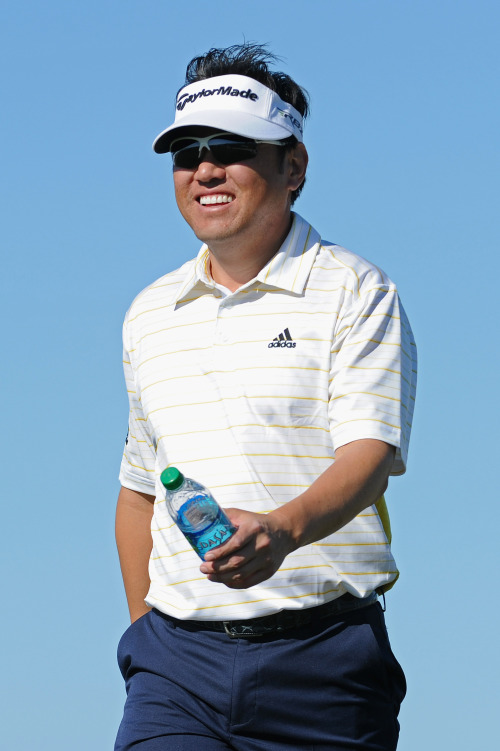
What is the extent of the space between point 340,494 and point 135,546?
1.80m

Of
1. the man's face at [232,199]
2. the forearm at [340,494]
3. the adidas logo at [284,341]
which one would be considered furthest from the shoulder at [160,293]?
the forearm at [340,494]

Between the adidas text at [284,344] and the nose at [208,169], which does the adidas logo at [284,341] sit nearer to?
the adidas text at [284,344]

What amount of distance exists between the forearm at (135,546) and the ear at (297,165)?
5.53 ft

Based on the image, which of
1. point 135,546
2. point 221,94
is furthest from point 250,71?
point 135,546

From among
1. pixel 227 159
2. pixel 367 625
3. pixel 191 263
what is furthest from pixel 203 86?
pixel 367 625

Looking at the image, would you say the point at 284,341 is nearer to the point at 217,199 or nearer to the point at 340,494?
the point at 217,199

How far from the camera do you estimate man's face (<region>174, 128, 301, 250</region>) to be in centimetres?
595

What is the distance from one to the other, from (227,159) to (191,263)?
617 millimetres

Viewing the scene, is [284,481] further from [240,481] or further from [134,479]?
[134,479]

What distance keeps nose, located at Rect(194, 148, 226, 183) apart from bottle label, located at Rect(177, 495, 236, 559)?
191 cm

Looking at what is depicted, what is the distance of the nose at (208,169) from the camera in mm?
6000

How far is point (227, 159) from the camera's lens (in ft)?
19.8

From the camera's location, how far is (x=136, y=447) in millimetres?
6453

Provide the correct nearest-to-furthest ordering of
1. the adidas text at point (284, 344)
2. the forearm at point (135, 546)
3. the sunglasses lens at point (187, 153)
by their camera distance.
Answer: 1. the adidas text at point (284, 344)
2. the sunglasses lens at point (187, 153)
3. the forearm at point (135, 546)
